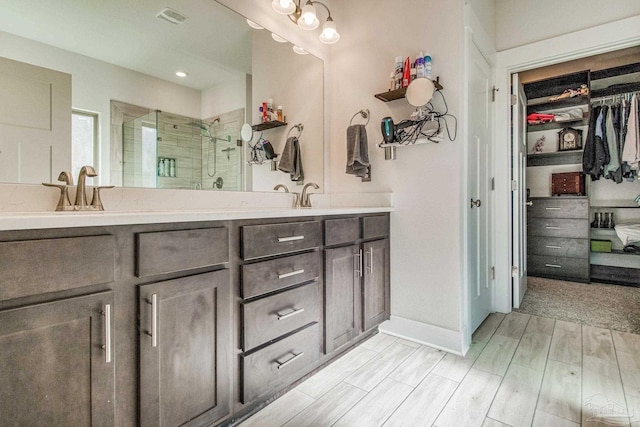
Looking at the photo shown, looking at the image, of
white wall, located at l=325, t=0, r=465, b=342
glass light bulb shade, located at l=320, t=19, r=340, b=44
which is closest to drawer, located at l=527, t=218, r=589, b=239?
white wall, located at l=325, t=0, r=465, b=342

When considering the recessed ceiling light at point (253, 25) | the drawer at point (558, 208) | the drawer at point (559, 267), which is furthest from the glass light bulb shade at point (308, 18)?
the drawer at point (559, 267)

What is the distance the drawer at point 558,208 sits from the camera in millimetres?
3455

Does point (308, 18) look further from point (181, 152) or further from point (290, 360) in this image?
point (290, 360)

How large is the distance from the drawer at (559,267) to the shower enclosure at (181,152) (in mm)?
3669

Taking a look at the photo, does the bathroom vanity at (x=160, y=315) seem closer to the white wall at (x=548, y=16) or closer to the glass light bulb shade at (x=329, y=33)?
the glass light bulb shade at (x=329, y=33)

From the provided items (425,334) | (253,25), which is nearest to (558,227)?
(425,334)

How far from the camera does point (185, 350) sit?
107 cm

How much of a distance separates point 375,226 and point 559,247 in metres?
2.86

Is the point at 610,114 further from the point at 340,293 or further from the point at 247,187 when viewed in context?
the point at 247,187

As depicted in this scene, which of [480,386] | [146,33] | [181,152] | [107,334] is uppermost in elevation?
[146,33]

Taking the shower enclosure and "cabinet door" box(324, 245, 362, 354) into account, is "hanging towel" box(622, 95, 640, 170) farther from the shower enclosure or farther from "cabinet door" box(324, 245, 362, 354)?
the shower enclosure

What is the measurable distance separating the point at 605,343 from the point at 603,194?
243 cm

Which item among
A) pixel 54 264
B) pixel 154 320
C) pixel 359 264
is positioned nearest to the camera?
pixel 54 264

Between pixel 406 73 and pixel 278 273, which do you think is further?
pixel 406 73
